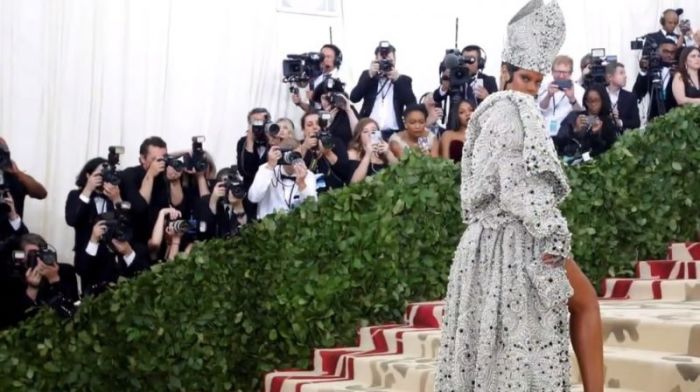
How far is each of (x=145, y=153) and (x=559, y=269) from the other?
18.5 ft

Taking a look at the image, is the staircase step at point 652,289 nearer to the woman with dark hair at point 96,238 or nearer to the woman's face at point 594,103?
the woman's face at point 594,103

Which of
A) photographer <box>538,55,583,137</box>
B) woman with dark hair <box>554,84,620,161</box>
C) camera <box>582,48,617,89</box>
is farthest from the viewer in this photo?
camera <box>582,48,617,89</box>

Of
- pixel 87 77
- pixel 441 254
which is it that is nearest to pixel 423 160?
pixel 441 254

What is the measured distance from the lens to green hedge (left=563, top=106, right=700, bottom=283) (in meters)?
8.62

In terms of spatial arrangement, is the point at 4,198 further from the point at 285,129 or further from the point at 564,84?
the point at 564,84

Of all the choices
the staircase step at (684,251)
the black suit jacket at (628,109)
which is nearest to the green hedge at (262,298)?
the staircase step at (684,251)

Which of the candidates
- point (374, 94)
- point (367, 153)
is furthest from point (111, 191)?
point (374, 94)

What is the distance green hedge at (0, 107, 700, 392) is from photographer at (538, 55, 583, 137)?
2.24 m

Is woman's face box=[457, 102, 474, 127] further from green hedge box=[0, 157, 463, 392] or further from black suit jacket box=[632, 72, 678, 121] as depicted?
black suit jacket box=[632, 72, 678, 121]

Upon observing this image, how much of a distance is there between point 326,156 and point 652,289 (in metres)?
2.75

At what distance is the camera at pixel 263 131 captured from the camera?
32.9ft

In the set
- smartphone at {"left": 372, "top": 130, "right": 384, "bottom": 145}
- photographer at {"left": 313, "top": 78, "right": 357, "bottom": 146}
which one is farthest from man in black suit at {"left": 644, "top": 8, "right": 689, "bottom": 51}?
smartphone at {"left": 372, "top": 130, "right": 384, "bottom": 145}

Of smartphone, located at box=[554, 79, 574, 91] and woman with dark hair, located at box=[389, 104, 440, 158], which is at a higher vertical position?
smartphone, located at box=[554, 79, 574, 91]

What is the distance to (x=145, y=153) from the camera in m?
9.78
